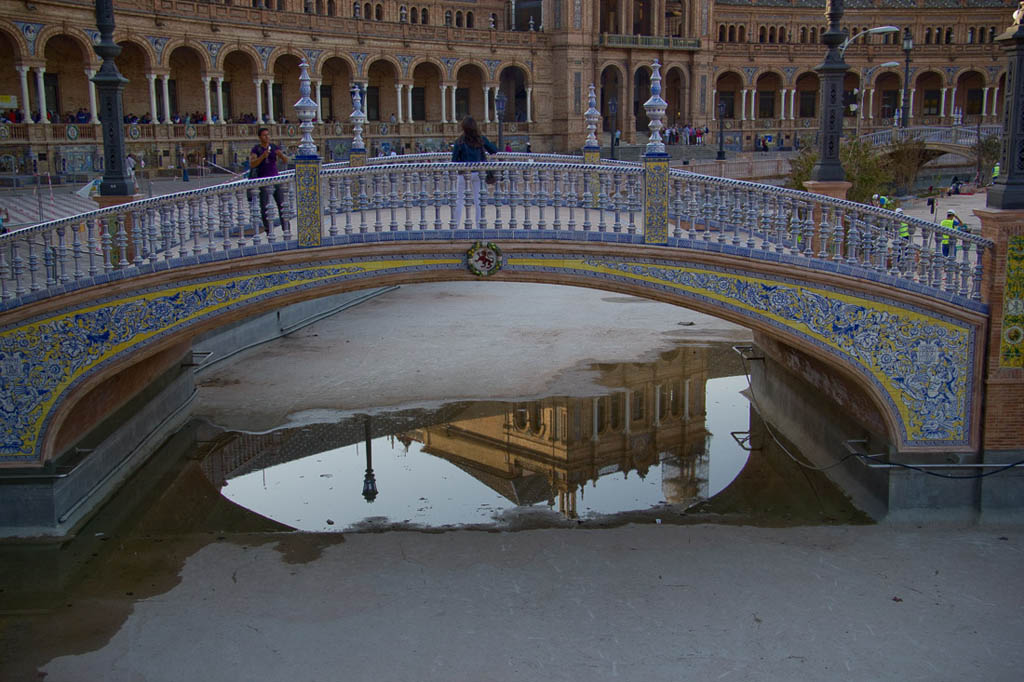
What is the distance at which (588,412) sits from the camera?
1488 cm

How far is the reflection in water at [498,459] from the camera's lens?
11.7 meters

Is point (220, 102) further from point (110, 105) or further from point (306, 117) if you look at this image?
point (306, 117)

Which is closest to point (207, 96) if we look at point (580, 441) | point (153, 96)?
point (153, 96)

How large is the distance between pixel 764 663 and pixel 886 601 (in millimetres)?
1666

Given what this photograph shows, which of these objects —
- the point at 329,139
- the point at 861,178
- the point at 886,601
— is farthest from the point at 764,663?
the point at 329,139

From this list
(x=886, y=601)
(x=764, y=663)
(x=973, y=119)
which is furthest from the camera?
(x=973, y=119)

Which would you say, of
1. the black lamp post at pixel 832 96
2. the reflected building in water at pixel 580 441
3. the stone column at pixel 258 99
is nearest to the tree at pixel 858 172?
the reflected building in water at pixel 580 441

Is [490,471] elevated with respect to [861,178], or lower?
lower

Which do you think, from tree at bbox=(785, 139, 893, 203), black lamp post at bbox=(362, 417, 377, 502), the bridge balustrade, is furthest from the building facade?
the bridge balustrade

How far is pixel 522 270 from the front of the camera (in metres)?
11.2

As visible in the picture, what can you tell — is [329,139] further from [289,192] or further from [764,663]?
[764,663]

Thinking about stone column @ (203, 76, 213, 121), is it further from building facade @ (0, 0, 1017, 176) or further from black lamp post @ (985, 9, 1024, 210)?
black lamp post @ (985, 9, 1024, 210)

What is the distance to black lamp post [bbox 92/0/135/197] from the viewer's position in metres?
11.6

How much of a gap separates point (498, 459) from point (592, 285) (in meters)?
3.07
